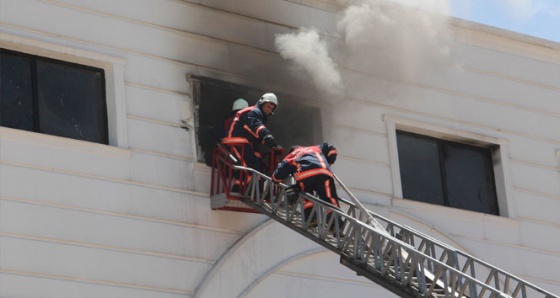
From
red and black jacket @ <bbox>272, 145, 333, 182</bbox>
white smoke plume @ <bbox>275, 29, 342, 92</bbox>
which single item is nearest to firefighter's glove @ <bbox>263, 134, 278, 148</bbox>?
red and black jacket @ <bbox>272, 145, 333, 182</bbox>

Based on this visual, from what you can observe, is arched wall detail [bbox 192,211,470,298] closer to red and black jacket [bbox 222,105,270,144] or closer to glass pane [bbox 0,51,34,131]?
red and black jacket [bbox 222,105,270,144]

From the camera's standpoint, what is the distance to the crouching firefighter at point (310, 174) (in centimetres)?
1462

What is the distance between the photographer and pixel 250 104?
16516 millimetres

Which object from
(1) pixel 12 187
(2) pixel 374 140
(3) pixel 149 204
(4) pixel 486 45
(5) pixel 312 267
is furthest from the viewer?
(4) pixel 486 45

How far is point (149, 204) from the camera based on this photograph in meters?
15.1

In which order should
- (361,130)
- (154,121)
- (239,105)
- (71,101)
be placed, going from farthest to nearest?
(361,130)
(239,105)
(154,121)
(71,101)

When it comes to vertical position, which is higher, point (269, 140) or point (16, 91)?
point (16, 91)

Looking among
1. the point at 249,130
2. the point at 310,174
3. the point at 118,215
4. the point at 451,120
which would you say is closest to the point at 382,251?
the point at 310,174

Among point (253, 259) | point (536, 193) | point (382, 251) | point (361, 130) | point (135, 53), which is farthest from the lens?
point (536, 193)

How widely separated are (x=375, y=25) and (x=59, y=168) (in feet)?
17.8

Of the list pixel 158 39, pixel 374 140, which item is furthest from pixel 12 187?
pixel 374 140

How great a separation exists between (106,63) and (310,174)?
9.11 ft

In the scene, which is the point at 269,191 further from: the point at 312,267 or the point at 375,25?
the point at 375,25

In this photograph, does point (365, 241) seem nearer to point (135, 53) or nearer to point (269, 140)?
point (269, 140)
